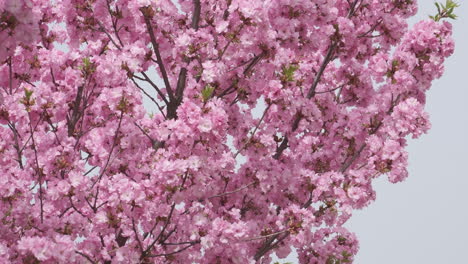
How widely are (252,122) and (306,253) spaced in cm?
280

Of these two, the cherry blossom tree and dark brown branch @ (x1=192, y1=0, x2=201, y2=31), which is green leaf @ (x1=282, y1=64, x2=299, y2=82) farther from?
dark brown branch @ (x1=192, y1=0, x2=201, y2=31)

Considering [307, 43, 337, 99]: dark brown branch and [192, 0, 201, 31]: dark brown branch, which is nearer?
[192, 0, 201, 31]: dark brown branch

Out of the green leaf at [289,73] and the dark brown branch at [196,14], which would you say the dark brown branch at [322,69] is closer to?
the green leaf at [289,73]

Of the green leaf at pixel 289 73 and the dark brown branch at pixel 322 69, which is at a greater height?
the dark brown branch at pixel 322 69

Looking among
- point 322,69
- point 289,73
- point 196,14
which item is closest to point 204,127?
point 289,73

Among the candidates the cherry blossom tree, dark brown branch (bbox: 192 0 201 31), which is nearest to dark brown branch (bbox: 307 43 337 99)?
the cherry blossom tree

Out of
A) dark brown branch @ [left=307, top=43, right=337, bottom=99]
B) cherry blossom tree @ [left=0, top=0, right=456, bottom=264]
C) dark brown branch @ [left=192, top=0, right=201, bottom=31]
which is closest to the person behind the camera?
cherry blossom tree @ [left=0, top=0, right=456, bottom=264]

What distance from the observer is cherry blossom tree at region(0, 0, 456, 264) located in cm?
766

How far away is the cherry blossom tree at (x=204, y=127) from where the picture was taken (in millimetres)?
7660

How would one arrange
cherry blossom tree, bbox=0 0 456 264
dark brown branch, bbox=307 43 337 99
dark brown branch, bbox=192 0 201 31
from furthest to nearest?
1. dark brown branch, bbox=307 43 337 99
2. dark brown branch, bbox=192 0 201 31
3. cherry blossom tree, bbox=0 0 456 264

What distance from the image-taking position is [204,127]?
6.82m

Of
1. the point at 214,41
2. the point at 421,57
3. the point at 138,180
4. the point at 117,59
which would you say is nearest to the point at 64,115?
the point at 117,59

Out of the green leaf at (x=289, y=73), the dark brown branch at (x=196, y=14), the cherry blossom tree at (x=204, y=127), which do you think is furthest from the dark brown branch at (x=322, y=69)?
the dark brown branch at (x=196, y=14)

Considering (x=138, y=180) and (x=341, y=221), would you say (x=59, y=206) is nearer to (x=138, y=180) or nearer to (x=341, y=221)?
(x=138, y=180)
